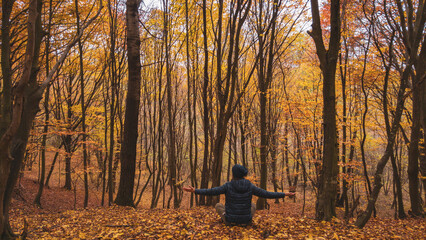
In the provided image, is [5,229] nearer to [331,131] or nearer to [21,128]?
[21,128]

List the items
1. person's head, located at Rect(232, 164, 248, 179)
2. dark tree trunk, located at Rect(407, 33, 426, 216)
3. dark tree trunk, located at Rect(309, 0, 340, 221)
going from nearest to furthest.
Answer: person's head, located at Rect(232, 164, 248, 179), dark tree trunk, located at Rect(309, 0, 340, 221), dark tree trunk, located at Rect(407, 33, 426, 216)

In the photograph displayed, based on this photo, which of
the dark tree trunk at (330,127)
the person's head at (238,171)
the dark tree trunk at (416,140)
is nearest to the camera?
the person's head at (238,171)

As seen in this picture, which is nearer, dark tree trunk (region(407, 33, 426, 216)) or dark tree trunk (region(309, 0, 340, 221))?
dark tree trunk (region(309, 0, 340, 221))

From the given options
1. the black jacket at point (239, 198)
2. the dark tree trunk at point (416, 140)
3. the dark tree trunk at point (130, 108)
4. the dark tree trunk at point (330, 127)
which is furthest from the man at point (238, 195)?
the dark tree trunk at point (416, 140)

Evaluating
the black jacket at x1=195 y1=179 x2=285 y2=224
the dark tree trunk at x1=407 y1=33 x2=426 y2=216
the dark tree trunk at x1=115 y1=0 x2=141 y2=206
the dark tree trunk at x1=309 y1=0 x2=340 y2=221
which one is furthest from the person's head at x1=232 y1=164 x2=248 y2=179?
the dark tree trunk at x1=407 y1=33 x2=426 y2=216

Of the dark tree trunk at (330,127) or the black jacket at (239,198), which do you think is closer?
the black jacket at (239,198)

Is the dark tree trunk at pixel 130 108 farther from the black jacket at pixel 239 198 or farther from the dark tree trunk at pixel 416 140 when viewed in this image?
the dark tree trunk at pixel 416 140

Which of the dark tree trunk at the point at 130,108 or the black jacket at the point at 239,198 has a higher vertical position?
the dark tree trunk at the point at 130,108

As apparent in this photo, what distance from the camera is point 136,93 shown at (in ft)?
21.8

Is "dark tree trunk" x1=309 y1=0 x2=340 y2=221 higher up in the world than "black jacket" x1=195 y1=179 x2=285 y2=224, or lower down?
higher up

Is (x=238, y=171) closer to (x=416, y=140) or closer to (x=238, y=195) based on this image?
(x=238, y=195)

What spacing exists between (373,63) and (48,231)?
1272 cm

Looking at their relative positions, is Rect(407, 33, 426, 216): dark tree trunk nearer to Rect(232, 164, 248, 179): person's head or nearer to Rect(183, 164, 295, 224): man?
Rect(183, 164, 295, 224): man

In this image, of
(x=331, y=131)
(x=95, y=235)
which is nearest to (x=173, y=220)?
(x=95, y=235)
